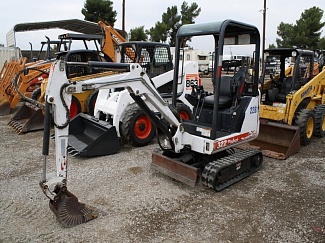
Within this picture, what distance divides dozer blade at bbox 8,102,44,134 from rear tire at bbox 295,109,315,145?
607 cm

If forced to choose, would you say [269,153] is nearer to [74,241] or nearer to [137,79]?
[137,79]

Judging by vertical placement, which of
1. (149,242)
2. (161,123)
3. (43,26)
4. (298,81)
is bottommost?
(149,242)

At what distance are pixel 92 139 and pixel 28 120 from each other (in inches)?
102

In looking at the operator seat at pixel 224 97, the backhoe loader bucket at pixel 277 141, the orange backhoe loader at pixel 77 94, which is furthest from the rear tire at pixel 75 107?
the backhoe loader bucket at pixel 277 141

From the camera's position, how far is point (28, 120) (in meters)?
7.64

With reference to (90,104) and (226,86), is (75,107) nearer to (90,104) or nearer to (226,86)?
(90,104)

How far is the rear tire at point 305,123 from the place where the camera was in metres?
6.16

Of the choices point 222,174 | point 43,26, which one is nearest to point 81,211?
point 222,174

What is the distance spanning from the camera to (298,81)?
6773 millimetres

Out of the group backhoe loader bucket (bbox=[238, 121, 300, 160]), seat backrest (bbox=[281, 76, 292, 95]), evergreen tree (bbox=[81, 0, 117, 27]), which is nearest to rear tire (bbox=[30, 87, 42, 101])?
backhoe loader bucket (bbox=[238, 121, 300, 160])

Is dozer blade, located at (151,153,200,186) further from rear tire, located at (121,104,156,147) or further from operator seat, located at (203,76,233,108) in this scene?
rear tire, located at (121,104,156,147)

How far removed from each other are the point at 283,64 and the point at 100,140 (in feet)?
15.2

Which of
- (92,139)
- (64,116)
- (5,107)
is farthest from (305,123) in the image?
(5,107)

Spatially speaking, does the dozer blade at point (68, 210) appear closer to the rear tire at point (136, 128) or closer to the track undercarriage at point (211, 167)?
the track undercarriage at point (211, 167)
